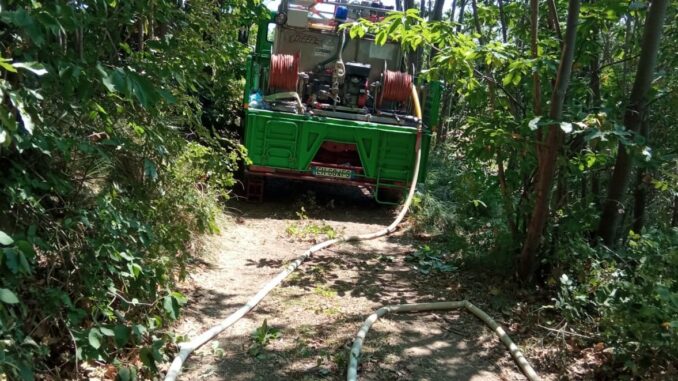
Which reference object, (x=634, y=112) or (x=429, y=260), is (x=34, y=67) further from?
(x=429, y=260)

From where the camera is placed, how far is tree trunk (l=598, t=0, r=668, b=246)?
16.9ft

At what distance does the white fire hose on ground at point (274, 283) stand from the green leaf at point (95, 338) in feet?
2.01

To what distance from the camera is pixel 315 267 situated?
20.8 feet

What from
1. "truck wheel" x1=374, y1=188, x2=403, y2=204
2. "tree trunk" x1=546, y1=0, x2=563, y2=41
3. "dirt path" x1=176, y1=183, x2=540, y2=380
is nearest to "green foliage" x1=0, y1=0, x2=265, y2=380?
"dirt path" x1=176, y1=183, x2=540, y2=380

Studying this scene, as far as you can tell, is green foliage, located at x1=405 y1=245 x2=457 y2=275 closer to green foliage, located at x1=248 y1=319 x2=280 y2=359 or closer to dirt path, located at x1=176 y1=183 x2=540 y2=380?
dirt path, located at x1=176 y1=183 x2=540 y2=380

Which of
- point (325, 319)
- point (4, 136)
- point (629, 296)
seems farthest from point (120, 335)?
point (629, 296)

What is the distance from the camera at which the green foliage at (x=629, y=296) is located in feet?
12.3

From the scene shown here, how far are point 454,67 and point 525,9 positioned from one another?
67.9 inches

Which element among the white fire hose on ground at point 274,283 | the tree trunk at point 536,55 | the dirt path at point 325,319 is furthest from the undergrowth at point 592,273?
the white fire hose on ground at point 274,283

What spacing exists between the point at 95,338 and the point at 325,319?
7.07 ft

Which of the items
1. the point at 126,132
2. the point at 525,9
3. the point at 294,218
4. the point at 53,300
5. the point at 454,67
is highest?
the point at 525,9

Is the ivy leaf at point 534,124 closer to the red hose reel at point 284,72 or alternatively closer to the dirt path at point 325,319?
the dirt path at point 325,319

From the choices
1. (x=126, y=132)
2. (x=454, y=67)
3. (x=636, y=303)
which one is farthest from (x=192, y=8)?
(x=636, y=303)

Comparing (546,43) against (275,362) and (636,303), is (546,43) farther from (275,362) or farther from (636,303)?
(275,362)
